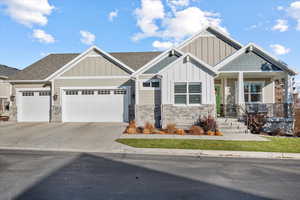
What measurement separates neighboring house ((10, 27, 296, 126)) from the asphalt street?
6287mm

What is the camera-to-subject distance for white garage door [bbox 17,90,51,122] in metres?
16.4

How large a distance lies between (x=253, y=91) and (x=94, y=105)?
12831mm

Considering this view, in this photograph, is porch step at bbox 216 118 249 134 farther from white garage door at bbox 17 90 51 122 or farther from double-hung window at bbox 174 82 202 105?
white garage door at bbox 17 90 51 122

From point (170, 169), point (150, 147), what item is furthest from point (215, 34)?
point (170, 169)

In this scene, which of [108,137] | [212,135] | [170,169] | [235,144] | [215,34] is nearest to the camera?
[170,169]

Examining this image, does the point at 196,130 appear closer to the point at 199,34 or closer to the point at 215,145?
the point at 215,145

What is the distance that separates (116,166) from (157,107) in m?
8.20

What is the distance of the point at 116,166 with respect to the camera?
6.11 metres

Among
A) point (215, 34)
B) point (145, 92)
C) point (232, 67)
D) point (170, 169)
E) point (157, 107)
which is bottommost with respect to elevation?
point (170, 169)

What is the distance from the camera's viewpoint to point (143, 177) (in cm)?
519

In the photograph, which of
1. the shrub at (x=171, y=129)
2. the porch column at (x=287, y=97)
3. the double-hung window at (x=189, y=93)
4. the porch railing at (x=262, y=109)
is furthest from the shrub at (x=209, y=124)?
the porch column at (x=287, y=97)

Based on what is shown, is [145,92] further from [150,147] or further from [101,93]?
[150,147]

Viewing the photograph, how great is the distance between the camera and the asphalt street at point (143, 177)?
4.20 m

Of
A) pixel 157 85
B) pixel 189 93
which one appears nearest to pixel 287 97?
pixel 189 93
